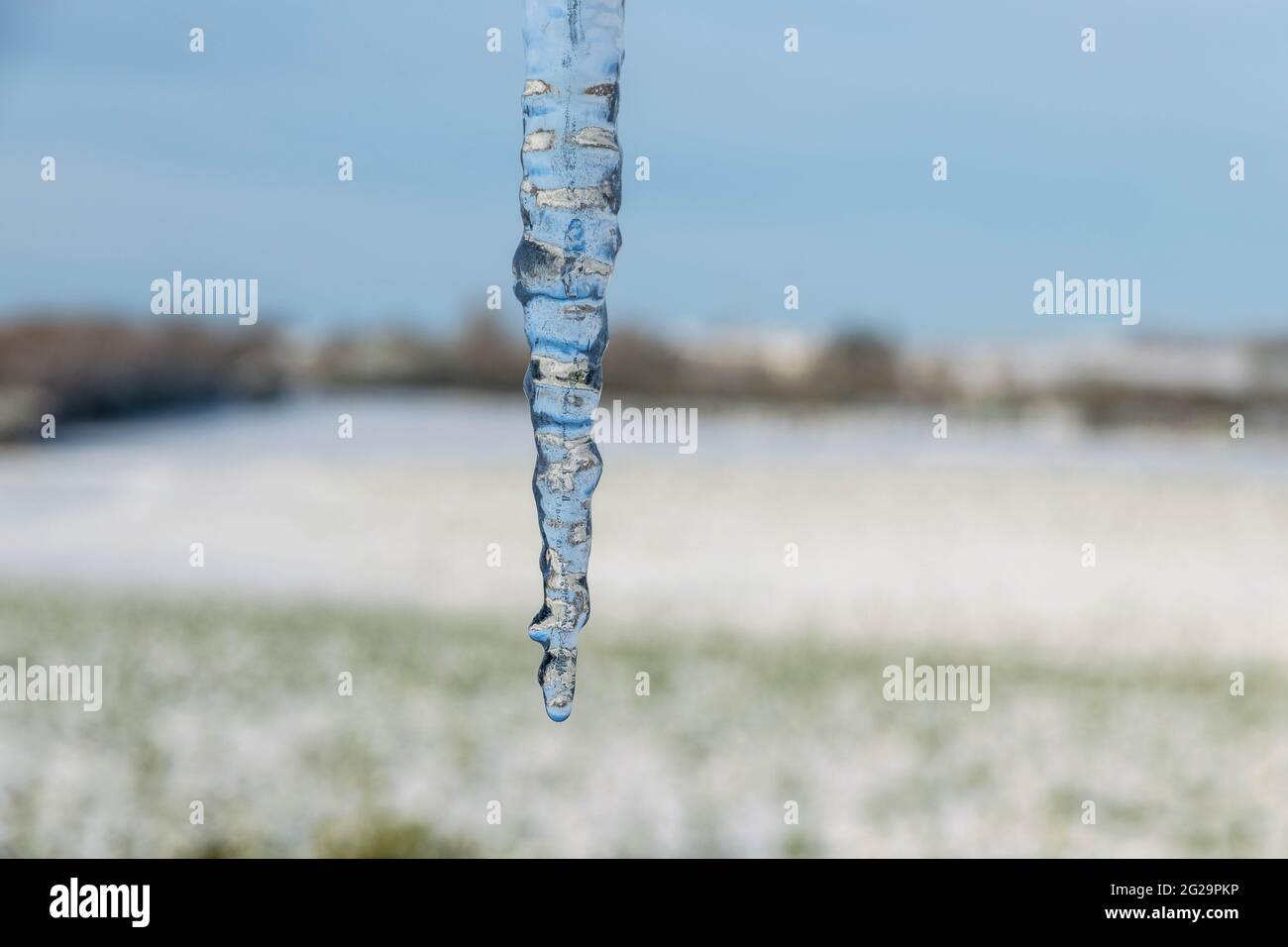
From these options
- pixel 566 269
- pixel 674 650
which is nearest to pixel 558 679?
pixel 566 269

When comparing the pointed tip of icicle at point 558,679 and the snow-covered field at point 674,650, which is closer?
the pointed tip of icicle at point 558,679

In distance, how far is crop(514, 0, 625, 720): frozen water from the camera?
2.29ft

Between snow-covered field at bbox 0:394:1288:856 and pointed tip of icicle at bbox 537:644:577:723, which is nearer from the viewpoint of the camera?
pointed tip of icicle at bbox 537:644:577:723

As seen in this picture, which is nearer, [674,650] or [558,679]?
[558,679]

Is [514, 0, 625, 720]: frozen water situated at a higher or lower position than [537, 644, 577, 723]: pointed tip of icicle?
higher

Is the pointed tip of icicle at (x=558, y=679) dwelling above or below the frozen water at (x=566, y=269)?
below

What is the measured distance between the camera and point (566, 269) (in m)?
0.69

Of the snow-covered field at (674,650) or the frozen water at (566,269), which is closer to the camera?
the frozen water at (566,269)

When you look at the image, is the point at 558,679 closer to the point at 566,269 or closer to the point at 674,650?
the point at 566,269

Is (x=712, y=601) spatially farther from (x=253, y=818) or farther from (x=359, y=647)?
(x=253, y=818)

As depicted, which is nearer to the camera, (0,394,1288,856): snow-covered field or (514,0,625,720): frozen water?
(514,0,625,720): frozen water

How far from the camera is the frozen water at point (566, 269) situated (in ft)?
2.29

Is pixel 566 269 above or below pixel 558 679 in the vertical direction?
above
